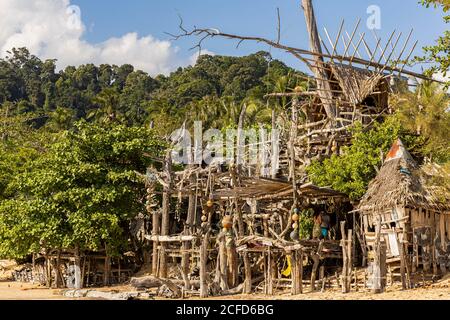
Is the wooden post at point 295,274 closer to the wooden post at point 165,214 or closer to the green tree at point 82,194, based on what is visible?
the wooden post at point 165,214

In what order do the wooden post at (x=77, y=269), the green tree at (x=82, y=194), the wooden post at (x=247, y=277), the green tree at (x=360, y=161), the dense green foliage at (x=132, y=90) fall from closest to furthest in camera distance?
the wooden post at (x=247, y=277) < the green tree at (x=360, y=161) < the green tree at (x=82, y=194) < the wooden post at (x=77, y=269) < the dense green foliage at (x=132, y=90)

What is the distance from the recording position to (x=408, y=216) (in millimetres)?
17547

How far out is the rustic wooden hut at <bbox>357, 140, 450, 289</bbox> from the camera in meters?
17.5

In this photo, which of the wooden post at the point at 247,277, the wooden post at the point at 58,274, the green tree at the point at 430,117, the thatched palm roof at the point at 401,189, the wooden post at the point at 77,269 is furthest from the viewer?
the wooden post at the point at 58,274

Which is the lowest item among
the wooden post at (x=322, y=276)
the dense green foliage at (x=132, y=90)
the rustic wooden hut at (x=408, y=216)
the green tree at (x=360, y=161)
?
the wooden post at (x=322, y=276)

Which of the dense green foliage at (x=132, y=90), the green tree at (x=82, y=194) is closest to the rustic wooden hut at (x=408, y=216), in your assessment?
the green tree at (x=82, y=194)

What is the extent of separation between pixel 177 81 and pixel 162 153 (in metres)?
43.4

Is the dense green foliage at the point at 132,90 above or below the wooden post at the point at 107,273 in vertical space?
above

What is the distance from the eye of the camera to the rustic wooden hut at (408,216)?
57.3 ft

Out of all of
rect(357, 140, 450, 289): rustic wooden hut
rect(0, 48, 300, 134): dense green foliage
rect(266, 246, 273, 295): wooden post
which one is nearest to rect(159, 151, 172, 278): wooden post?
rect(266, 246, 273, 295): wooden post

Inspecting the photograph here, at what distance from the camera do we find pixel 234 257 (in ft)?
61.4

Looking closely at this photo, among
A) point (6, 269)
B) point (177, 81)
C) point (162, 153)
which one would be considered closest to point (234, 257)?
point (162, 153)

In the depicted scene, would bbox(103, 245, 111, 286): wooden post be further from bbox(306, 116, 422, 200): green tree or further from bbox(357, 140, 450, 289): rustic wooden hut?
bbox(357, 140, 450, 289): rustic wooden hut
